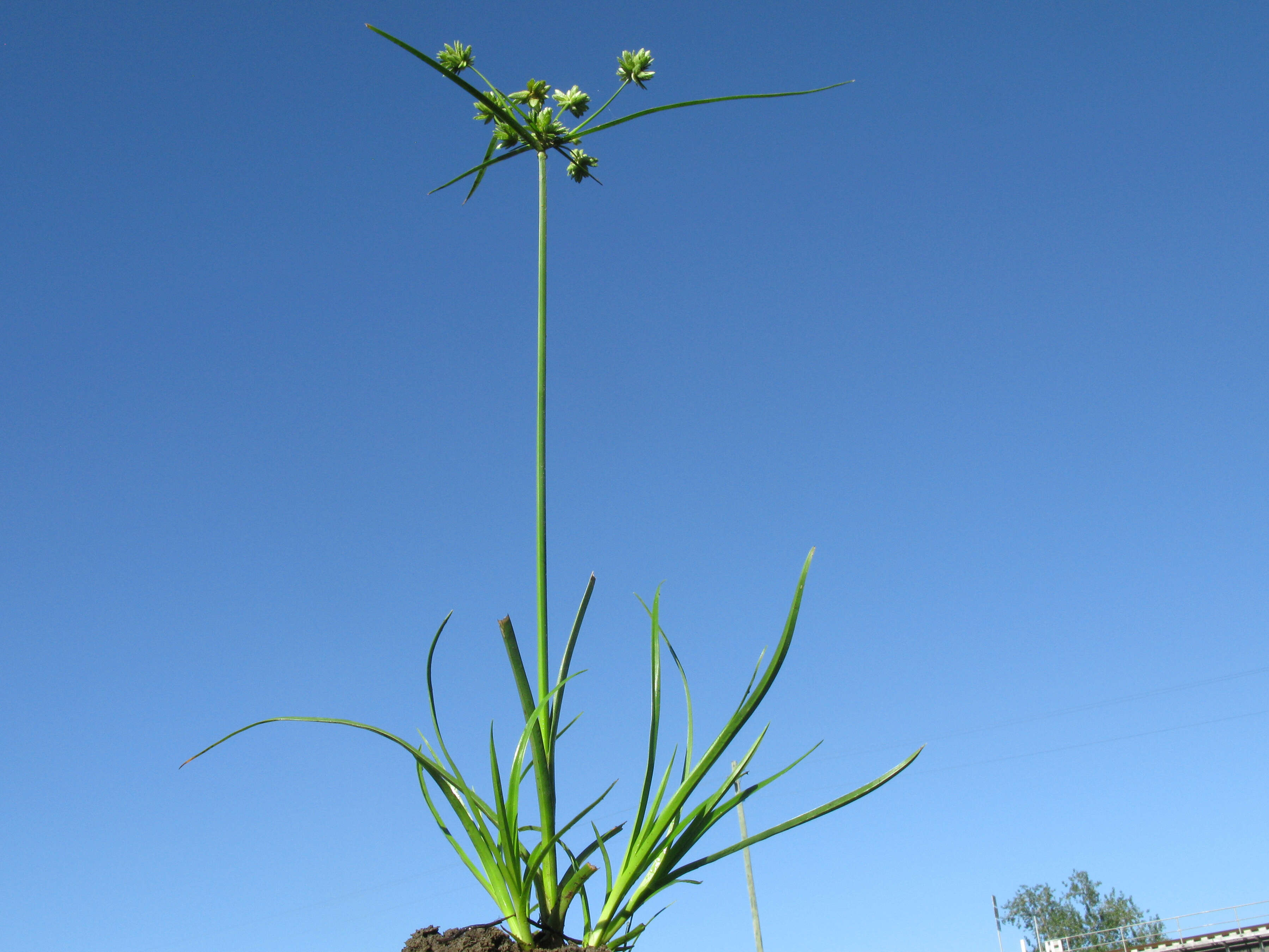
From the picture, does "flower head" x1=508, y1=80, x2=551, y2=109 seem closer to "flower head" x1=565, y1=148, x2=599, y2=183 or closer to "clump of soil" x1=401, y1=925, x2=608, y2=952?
"flower head" x1=565, y1=148, x2=599, y2=183

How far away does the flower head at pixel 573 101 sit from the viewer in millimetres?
3859

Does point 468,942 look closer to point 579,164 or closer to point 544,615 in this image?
point 544,615

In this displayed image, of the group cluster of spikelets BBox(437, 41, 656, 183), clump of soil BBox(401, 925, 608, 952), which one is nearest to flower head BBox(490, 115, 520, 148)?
cluster of spikelets BBox(437, 41, 656, 183)

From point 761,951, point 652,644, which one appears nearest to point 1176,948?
point 761,951

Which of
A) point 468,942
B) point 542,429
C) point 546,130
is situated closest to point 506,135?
point 546,130

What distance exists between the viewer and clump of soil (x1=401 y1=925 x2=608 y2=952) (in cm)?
268

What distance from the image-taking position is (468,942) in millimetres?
2695

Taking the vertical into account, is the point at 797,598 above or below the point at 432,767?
above

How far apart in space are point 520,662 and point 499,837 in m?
0.54

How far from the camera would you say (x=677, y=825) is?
2.97 meters

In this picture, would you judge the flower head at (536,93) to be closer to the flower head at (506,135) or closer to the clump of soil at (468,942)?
the flower head at (506,135)

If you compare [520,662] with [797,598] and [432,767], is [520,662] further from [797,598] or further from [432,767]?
[797,598]

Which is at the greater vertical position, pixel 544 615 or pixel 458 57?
pixel 458 57

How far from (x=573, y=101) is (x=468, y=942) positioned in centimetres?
317
